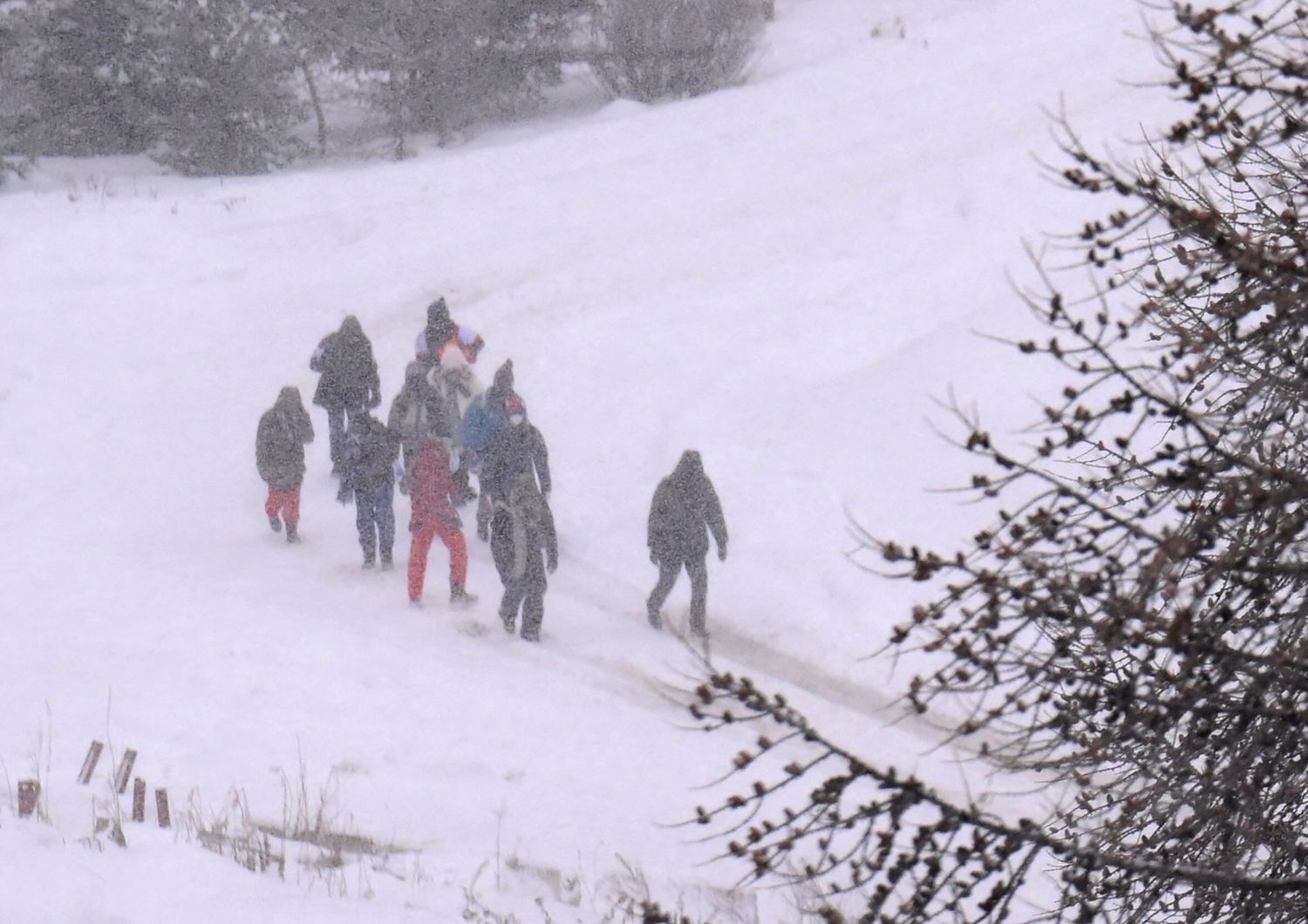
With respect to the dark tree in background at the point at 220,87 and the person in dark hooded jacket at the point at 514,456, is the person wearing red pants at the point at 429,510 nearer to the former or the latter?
the person in dark hooded jacket at the point at 514,456

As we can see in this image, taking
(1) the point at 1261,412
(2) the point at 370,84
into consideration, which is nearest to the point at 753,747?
(1) the point at 1261,412

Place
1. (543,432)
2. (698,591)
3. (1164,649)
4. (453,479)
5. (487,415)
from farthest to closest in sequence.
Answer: (543,432), (487,415), (453,479), (698,591), (1164,649)

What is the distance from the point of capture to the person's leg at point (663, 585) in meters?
10.0

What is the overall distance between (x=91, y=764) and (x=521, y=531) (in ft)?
11.1

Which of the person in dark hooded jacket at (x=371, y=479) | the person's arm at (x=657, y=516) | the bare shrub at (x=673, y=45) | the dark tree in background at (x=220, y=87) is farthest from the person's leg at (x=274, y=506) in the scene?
the bare shrub at (x=673, y=45)

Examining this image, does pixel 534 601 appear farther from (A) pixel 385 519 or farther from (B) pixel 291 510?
(B) pixel 291 510

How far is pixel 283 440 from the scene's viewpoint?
1079cm

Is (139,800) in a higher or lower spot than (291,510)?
lower

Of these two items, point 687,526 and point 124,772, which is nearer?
point 124,772

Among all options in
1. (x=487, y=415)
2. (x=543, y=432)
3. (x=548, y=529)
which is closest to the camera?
(x=548, y=529)

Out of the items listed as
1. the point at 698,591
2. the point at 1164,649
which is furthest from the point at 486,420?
the point at 1164,649

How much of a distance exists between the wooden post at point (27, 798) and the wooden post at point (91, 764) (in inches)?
22.4

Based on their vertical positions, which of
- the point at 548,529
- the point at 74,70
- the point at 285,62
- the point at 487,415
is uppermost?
the point at 285,62

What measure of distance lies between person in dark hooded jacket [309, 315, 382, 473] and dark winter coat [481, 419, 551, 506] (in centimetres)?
159
